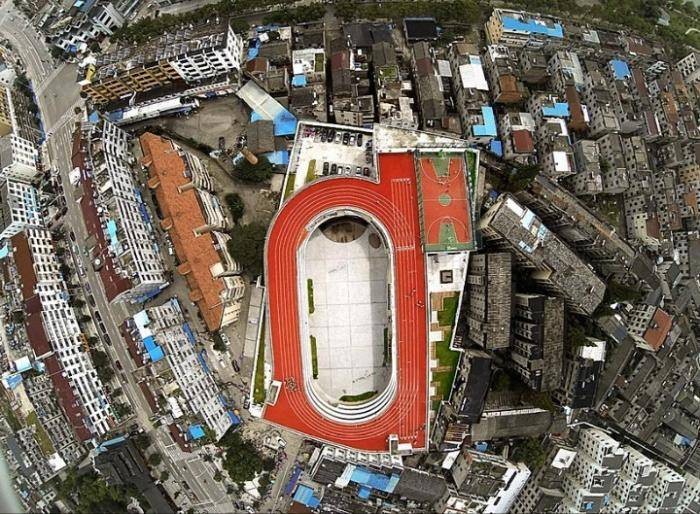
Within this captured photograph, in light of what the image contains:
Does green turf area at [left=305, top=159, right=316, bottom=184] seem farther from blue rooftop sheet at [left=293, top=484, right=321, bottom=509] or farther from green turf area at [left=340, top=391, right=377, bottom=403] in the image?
blue rooftop sheet at [left=293, top=484, right=321, bottom=509]

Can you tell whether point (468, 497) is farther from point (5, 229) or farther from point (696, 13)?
point (696, 13)

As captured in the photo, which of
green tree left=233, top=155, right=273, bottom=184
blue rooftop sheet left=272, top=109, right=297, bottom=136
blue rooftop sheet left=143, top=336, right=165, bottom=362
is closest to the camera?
blue rooftop sheet left=143, top=336, right=165, bottom=362

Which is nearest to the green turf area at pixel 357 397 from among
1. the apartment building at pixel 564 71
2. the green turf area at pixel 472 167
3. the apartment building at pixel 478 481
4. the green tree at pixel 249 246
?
the apartment building at pixel 478 481

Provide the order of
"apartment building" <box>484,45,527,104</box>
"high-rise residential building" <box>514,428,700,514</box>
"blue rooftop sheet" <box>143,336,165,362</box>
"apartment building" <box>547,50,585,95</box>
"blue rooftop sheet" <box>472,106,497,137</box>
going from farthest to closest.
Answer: "apartment building" <box>547,50,585,95</box>, "apartment building" <box>484,45,527,104</box>, "blue rooftop sheet" <box>472,106,497,137</box>, "high-rise residential building" <box>514,428,700,514</box>, "blue rooftop sheet" <box>143,336,165,362</box>

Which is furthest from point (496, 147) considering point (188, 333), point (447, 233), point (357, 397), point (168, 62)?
point (188, 333)

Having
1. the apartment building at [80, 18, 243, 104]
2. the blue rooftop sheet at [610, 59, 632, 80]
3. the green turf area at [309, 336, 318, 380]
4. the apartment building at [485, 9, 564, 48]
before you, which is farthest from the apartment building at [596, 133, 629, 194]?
the apartment building at [80, 18, 243, 104]

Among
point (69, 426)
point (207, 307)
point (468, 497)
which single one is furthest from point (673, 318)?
point (69, 426)

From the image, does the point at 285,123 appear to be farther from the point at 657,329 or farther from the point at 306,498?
the point at 657,329
